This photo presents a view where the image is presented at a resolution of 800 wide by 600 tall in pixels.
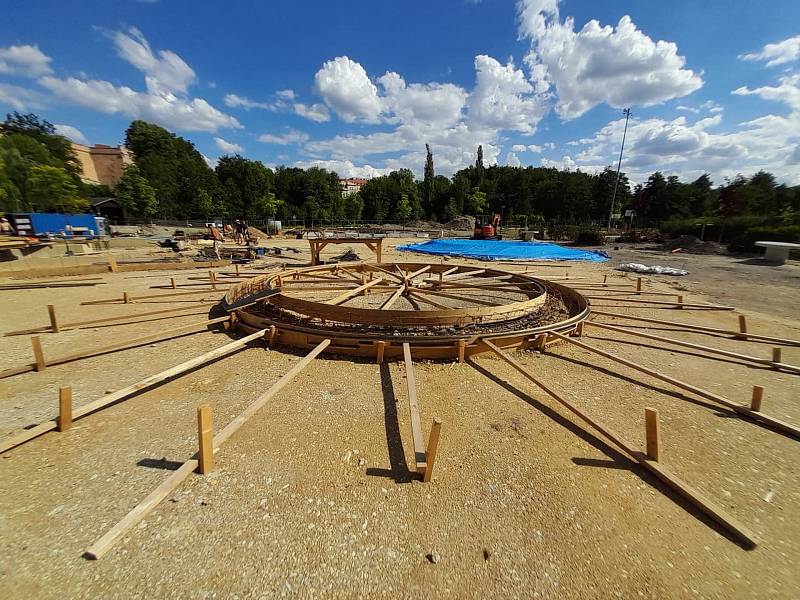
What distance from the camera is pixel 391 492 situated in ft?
9.57

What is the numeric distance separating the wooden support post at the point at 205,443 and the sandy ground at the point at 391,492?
143 mm

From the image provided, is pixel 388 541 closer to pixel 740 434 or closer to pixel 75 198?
pixel 740 434

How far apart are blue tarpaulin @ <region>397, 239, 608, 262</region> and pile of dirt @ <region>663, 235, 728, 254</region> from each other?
1014cm

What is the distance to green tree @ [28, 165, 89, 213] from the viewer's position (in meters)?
39.0

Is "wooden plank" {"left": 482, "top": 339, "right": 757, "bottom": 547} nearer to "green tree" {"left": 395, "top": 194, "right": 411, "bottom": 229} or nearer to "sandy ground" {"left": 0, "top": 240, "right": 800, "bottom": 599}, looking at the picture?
"sandy ground" {"left": 0, "top": 240, "right": 800, "bottom": 599}

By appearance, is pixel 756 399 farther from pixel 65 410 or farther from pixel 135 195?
A: pixel 135 195

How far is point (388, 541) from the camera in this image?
248cm

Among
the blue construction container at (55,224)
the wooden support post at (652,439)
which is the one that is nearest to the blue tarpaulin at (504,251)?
the wooden support post at (652,439)

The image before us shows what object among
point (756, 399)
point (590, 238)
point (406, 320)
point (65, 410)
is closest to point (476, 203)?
point (590, 238)

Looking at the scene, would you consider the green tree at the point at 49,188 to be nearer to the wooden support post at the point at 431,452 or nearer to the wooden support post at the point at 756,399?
the wooden support post at the point at 431,452

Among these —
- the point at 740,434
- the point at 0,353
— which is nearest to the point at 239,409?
the point at 0,353

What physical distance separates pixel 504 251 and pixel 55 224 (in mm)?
39618

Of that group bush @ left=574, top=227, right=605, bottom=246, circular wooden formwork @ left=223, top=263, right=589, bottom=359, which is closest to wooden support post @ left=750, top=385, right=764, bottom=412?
circular wooden formwork @ left=223, top=263, right=589, bottom=359

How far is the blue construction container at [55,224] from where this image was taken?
2530 centimetres
